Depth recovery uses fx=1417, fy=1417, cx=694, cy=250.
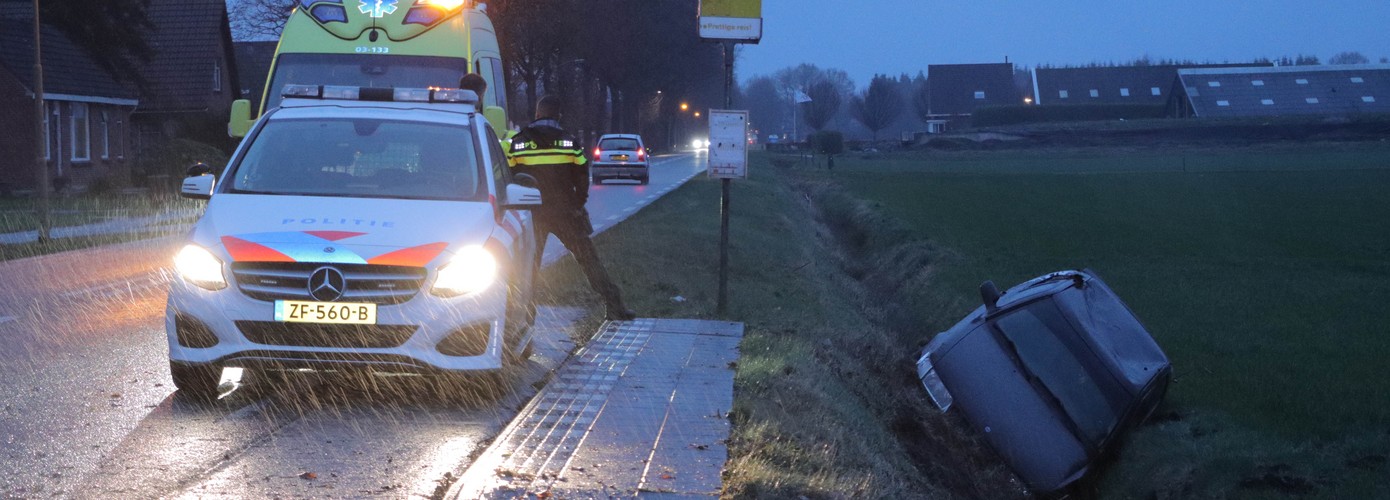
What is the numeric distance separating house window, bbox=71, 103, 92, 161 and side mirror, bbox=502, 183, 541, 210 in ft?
119

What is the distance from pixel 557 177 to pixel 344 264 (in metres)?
3.82

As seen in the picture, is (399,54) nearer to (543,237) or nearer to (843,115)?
(543,237)

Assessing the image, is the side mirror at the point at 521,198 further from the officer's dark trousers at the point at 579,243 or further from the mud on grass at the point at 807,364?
the officer's dark trousers at the point at 579,243

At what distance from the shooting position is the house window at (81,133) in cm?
4078

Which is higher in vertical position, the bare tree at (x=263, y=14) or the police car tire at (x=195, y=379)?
the bare tree at (x=263, y=14)

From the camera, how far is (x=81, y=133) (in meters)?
41.3

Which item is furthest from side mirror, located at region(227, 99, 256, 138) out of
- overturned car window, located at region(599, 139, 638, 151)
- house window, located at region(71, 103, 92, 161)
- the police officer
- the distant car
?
Answer: house window, located at region(71, 103, 92, 161)

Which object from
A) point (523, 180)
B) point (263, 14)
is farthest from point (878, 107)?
point (523, 180)

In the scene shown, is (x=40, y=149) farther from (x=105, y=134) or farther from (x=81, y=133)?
(x=105, y=134)

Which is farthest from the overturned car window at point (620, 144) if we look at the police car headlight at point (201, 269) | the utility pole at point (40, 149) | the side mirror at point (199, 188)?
the police car headlight at point (201, 269)

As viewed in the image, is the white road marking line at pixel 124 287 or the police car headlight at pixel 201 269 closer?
the police car headlight at pixel 201 269

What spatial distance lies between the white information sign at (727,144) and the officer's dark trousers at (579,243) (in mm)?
1237

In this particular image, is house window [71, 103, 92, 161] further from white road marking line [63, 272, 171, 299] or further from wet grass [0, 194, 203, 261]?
white road marking line [63, 272, 171, 299]

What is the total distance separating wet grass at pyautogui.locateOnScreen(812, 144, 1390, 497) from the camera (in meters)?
9.30
